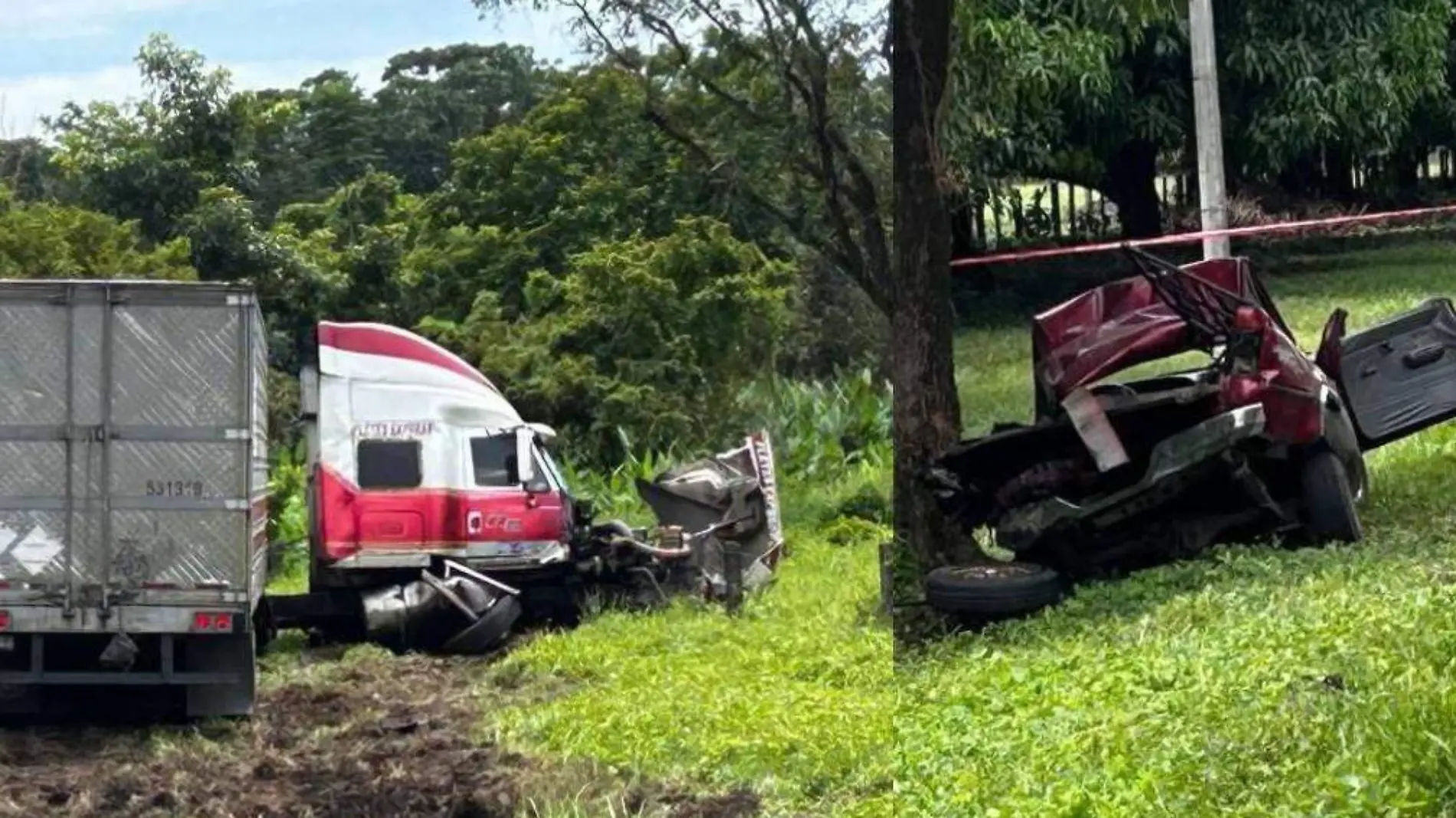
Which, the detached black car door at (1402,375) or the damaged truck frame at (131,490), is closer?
the damaged truck frame at (131,490)

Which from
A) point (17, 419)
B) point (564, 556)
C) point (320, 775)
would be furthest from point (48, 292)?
point (564, 556)

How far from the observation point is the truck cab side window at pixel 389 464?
19.8 m

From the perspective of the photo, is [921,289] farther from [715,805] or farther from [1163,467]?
[715,805]

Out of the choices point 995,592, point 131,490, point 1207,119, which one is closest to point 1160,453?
point 995,592

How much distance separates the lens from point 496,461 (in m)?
20.2

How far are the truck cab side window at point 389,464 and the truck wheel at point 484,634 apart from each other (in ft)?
5.91

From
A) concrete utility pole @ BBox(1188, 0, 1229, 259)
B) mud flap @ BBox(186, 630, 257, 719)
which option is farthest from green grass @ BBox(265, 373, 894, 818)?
concrete utility pole @ BBox(1188, 0, 1229, 259)

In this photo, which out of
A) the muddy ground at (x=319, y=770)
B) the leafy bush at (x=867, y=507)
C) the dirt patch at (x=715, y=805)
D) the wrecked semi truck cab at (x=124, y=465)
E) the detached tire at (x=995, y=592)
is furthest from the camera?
the leafy bush at (x=867, y=507)

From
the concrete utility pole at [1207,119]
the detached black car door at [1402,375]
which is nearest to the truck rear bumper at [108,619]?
the detached black car door at [1402,375]

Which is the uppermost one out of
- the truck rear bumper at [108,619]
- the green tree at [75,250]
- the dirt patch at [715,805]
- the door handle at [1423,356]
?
the green tree at [75,250]

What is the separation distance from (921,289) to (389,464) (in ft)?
25.0

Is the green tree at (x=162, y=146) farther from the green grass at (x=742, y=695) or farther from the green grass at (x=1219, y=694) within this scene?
the green grass at (x=1219, y=694)

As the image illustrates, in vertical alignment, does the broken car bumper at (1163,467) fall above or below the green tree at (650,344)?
below

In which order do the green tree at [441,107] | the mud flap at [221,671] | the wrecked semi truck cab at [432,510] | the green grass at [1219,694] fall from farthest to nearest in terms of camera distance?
1. the green tree at [441,107]
2. the wrecked semi truck cab at [432,510]
3. the mud flap at [221,671]
4. the green grass at [1219,694]
